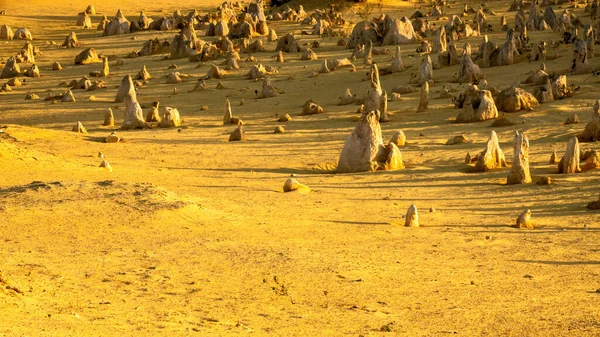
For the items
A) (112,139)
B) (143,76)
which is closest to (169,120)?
(112,139)

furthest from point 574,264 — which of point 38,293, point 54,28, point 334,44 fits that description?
point 54,28

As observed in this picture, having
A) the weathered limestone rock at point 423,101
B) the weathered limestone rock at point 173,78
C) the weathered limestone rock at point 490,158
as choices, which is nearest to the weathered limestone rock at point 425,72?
the weathered limestone rock at point 423,101

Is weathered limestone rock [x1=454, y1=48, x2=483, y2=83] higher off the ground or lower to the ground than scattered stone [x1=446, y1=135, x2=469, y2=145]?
higher

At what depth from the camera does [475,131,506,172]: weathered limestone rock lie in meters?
13.9

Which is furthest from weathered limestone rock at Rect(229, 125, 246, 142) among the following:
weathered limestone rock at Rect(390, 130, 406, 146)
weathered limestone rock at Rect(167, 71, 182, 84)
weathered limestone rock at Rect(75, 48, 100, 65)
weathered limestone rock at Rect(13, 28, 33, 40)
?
weathered limestone rock at Rect(13, 28, 33, 40)

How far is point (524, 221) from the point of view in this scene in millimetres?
10641

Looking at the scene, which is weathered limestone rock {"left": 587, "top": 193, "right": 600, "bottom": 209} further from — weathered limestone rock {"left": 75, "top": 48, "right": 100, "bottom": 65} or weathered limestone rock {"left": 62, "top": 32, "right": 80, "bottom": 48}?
weathered limestone rock {"left": 62, "top": 32, "right": 80, "bottom": 48}

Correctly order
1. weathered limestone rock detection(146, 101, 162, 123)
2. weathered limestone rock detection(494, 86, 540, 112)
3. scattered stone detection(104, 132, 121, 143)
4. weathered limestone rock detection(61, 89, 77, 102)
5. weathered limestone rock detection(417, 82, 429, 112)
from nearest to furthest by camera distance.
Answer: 1. scattered stone detection(104, 132, 121, 143)
2. weathered limestone rock detection(494, 86, 540, 112)
3. weathered limestone rock detection(417, 82, 429, 112)
4. weathered limestone rock detection(146, 101, 162, 123)
5. weathered limestone rock detection(61, 89, 77, 102)

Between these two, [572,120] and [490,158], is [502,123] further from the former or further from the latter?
[490,158]

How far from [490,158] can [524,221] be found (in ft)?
11.2

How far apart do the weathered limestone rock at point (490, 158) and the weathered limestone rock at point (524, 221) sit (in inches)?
126

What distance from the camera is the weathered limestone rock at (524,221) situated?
419 inches

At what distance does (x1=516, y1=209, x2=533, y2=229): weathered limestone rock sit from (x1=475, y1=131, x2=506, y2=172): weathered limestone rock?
10.5 feet

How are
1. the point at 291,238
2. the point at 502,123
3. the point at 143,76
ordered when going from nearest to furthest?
the point at 291,238 < the point at 502,123 < the point at 143,76
